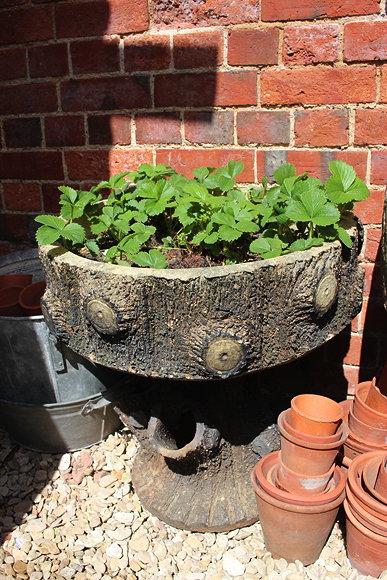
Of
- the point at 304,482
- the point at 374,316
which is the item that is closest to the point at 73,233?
the point at 304,482

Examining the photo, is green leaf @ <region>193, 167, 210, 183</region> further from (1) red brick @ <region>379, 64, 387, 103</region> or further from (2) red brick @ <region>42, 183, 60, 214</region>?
(2) red brick @ <region>42, 183, 60, 214</region>

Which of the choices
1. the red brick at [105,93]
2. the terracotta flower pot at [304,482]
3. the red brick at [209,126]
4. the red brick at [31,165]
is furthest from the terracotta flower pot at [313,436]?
the red brick at [31,165]

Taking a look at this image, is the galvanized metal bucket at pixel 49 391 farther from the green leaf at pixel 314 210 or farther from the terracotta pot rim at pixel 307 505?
the green leaf at pixel 314 210

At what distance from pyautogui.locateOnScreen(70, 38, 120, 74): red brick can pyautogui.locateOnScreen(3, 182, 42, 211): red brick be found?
1.65 ft

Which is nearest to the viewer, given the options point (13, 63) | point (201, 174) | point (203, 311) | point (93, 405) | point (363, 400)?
point (203, 311)

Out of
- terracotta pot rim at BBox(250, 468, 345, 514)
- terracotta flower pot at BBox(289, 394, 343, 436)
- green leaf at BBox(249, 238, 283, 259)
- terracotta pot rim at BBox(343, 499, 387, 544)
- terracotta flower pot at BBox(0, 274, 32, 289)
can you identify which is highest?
green leaf at BBox(249, 238, 283, 259)

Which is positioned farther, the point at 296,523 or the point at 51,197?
the point at 51,197

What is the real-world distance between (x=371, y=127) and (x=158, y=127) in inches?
28.7

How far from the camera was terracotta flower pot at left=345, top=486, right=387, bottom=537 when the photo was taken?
4.66ft

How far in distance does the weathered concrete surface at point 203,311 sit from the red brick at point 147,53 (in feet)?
2.86

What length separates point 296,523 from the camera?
152cm

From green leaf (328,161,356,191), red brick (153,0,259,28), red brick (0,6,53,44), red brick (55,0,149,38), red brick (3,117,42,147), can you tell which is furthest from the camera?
red brick (3,117,42,147)

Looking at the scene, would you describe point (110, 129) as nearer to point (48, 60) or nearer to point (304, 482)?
point (48, 60)

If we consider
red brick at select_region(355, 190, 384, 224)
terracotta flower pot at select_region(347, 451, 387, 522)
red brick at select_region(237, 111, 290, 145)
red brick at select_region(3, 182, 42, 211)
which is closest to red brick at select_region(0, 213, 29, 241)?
red brick at select_region(3, 182, 42, 211)
